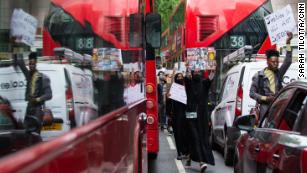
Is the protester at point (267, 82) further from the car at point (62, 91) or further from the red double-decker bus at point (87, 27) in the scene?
the car at point (62, 91)

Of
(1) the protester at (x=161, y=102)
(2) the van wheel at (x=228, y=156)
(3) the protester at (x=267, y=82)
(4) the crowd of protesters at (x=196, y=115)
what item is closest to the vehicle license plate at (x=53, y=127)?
(3) the protester at (x=267, y=82)

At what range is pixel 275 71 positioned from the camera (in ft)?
36.1

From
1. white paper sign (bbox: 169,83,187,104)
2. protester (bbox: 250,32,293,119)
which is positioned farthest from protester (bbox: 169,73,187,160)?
protester (bbox: 250,32,293,119)

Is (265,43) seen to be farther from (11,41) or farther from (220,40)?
(11,41)

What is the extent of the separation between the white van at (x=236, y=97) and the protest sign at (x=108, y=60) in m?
7.70

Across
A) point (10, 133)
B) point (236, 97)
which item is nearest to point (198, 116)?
point (236, 97)

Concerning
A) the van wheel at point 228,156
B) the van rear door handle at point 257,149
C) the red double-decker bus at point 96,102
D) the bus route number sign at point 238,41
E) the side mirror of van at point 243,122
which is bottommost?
the van wheel at point 228,156

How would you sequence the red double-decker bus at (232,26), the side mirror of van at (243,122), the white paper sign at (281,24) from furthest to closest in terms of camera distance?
the red double-decker bus at (232,26) → the white paper sign at (281,24) → the side mirror of van at (243,122)

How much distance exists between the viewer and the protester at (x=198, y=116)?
1138 centimetres

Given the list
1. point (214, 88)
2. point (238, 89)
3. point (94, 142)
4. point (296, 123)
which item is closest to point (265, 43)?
point (214, 88)

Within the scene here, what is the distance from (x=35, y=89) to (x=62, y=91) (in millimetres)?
203

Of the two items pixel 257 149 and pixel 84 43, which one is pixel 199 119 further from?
pixel 84 43

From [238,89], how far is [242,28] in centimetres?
632

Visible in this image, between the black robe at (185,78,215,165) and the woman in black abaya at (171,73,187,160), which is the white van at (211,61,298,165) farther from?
the woman in black abaya at (171,73,187,160)
